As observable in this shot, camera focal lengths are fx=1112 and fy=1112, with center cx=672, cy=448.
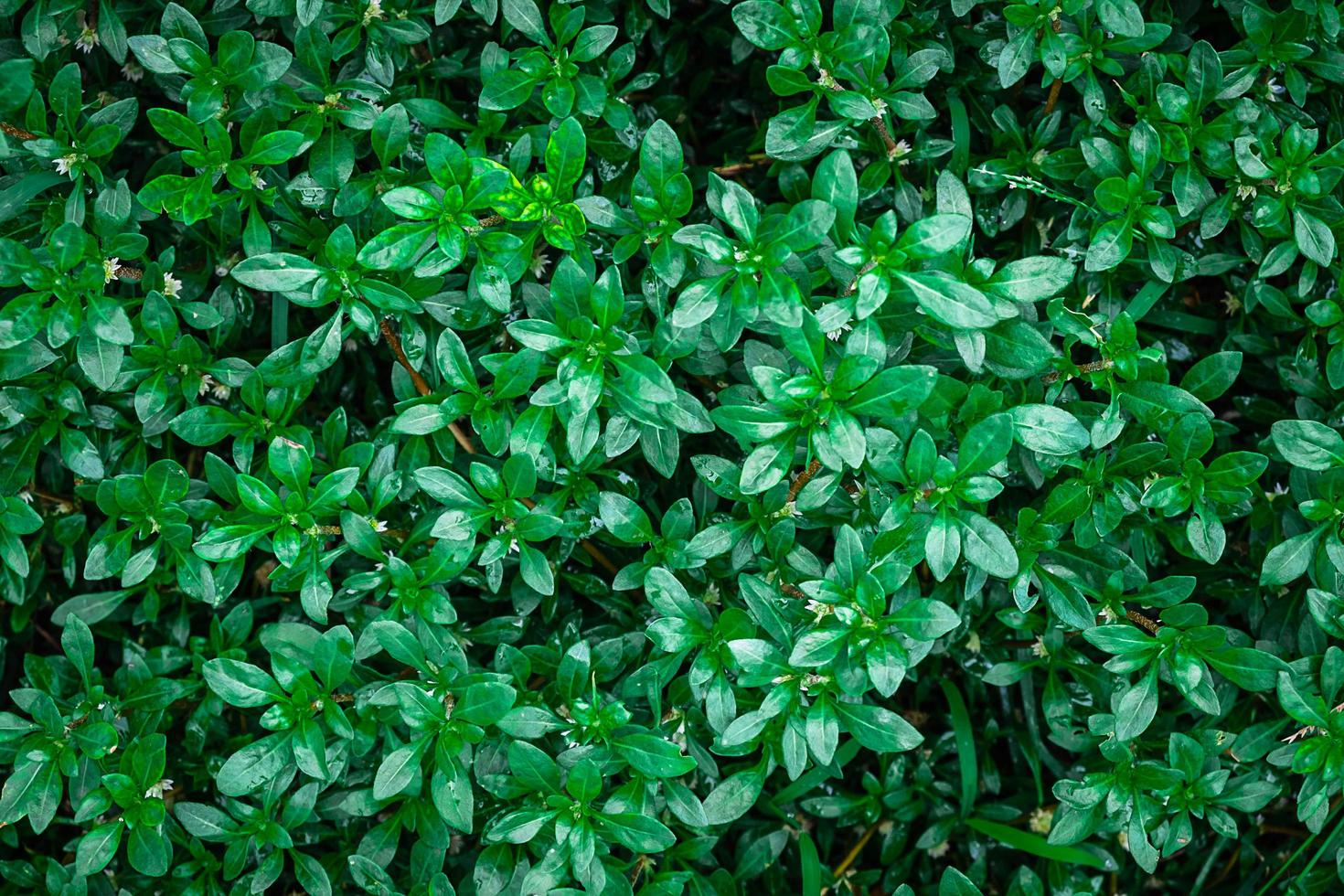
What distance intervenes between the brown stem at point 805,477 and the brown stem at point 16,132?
188cm

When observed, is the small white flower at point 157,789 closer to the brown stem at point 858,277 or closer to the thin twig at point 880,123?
the brown stem at point 858,277

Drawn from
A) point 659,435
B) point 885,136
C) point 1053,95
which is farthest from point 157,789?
point 1053,95

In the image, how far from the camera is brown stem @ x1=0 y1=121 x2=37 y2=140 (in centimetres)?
248

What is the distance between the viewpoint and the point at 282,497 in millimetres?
2533

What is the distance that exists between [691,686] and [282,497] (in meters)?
1.02

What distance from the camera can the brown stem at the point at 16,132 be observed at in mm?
2484

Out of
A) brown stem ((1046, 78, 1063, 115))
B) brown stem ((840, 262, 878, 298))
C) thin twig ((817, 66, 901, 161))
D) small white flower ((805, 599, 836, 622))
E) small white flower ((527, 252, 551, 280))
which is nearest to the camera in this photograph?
brown stem ((840, 262, 878, 298))

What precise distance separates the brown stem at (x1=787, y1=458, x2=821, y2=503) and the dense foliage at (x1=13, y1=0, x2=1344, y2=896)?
13mm

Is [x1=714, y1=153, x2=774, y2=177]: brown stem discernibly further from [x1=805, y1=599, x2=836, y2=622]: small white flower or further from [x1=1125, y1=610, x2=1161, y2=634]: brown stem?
[x1=1125, y1=610, x2=1161, y2=634]: brown stem

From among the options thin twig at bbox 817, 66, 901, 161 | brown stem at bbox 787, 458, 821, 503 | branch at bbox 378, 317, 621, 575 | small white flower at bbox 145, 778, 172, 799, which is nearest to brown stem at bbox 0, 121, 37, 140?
branch at bbox 378, 317, 621, 575

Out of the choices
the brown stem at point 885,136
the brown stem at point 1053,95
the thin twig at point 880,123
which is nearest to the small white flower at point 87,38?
the thin twig at point 880,123

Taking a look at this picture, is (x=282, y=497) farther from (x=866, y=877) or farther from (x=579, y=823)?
(x=866, y=877)

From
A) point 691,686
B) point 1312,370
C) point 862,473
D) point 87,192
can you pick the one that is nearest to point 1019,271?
point 862,473

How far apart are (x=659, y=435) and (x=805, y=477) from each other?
335mm
